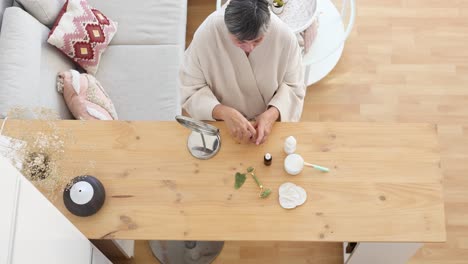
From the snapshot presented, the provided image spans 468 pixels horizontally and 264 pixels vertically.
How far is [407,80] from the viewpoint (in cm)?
294

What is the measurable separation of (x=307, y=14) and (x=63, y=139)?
5.04 feet

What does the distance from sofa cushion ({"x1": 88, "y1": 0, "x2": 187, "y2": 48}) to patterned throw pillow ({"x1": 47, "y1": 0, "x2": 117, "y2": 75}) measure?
0.13 meters

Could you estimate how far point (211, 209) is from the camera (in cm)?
161

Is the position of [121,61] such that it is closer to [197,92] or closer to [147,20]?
[147,20]

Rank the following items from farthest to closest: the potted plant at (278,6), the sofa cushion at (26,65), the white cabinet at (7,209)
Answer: the potted plant at (278,6) → the sofa cushion at (26,65) → the white cabinet at (7,209)

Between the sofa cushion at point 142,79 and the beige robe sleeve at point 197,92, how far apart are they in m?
0.66

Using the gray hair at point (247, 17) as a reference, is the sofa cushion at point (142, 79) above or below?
below

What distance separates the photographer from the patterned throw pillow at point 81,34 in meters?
2.40

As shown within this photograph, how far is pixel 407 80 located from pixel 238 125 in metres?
1.66

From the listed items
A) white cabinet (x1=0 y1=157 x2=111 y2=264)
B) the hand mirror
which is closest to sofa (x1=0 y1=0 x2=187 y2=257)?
the hand mirror

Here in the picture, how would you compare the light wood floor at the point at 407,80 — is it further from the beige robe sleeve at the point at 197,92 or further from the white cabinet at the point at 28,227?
the white cabinet at the point at 28,227

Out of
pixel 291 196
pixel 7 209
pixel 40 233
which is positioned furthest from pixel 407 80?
pixel 7 209

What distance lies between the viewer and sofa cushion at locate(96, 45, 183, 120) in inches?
97.7

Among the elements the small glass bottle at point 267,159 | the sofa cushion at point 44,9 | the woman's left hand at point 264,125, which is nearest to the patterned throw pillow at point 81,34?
the sofa cushion at point 44,9
